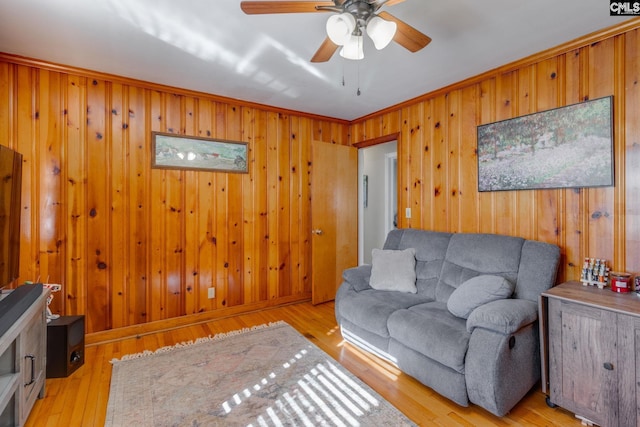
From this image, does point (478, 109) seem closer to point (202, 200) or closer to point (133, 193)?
point (202, 200)

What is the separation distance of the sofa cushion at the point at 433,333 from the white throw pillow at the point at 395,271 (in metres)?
0.41

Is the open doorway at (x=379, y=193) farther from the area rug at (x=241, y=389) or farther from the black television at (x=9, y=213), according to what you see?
the black television at (x=9, y=213)

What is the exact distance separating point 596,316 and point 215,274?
3.18m

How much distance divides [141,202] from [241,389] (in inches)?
79.0

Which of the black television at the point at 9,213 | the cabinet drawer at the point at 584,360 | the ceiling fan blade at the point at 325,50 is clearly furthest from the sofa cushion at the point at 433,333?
the black television at the point at 9,213

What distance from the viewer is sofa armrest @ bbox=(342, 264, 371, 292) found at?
2876 mm

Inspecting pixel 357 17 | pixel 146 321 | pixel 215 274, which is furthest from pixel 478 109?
pixel 146 321

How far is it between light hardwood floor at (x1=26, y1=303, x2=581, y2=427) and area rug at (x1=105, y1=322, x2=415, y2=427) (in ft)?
0.27

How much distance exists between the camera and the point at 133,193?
2949mm

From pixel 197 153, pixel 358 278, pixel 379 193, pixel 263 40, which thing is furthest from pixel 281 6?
pixel 379 193

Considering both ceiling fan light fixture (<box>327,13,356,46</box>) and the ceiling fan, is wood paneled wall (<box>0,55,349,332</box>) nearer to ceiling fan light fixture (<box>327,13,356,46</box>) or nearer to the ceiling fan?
the ceiling fan

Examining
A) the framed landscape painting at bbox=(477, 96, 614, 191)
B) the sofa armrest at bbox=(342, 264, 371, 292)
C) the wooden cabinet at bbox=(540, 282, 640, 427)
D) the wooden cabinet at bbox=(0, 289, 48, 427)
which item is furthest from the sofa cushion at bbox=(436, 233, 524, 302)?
the wooden cabinet at bbox=(0, 289, 48, 427)

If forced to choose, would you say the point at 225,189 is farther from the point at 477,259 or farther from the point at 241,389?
the point at 477,259

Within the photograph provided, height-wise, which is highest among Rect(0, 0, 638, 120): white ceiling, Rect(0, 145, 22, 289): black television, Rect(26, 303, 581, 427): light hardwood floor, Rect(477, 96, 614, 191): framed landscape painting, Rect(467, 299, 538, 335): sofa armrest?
Rect(0, 0, 638, 120): white ceiling
